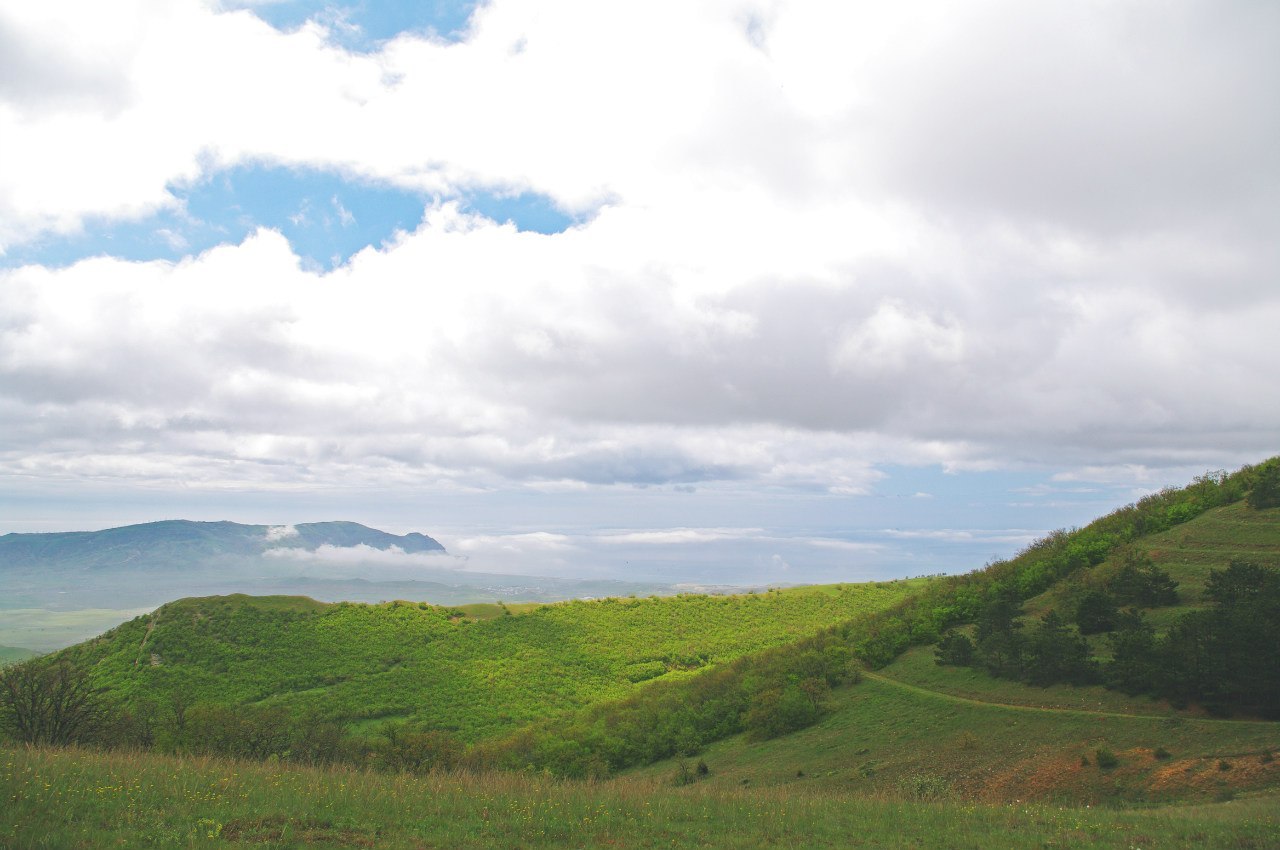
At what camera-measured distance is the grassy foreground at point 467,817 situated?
41.7 feet

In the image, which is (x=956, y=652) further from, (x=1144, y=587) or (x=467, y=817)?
(x=467, y=817)

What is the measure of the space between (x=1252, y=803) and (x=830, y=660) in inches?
1275

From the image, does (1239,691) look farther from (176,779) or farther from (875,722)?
(176,779)

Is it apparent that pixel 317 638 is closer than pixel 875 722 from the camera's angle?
No

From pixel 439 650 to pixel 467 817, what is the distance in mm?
78804

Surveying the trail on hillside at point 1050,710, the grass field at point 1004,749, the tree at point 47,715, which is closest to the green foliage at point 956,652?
the grass field at point 1004,749

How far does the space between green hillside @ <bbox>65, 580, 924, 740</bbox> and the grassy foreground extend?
51848mm

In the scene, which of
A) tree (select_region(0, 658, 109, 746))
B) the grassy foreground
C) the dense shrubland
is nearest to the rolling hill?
the grassy foreground

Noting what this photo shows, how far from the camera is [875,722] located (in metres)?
35.6

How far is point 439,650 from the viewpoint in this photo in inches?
3469

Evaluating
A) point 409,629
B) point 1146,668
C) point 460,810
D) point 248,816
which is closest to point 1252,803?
point 1146,668

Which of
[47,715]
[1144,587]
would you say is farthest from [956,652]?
[47,715]

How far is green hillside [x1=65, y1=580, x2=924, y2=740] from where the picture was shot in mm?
72125

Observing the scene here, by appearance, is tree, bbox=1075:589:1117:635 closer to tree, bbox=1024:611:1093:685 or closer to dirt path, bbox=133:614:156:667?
tree, bbox=1024:611:1093:685
